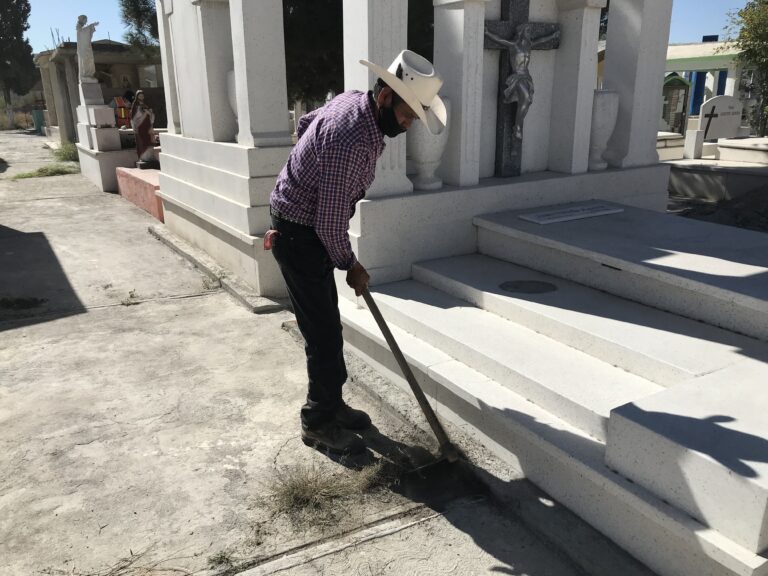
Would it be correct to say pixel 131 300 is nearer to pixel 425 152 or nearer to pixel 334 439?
pixel 425 152

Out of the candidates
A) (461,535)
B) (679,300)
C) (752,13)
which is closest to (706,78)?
(752,13)

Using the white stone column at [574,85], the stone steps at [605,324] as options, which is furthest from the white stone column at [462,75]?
the white stone column at [574,85]

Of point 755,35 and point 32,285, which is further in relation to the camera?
point 755,35

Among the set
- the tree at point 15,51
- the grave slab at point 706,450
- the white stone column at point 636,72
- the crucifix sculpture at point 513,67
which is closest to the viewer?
the grave slab at point 706,450

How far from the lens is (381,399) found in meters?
3.88

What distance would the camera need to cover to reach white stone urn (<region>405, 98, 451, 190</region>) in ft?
15.7

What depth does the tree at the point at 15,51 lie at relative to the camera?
5125cm

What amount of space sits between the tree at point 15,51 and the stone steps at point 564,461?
57.9 m

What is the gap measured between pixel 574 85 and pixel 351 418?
12.5 feet

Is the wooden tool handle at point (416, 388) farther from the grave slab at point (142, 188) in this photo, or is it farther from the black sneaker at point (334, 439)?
the grave slab at point (142, 188)

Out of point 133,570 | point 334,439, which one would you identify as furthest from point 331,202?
point 133,570

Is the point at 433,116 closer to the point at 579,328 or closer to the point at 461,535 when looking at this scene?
the point at 579,328

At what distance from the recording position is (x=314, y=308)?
10.6 ft

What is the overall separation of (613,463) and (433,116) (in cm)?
176
